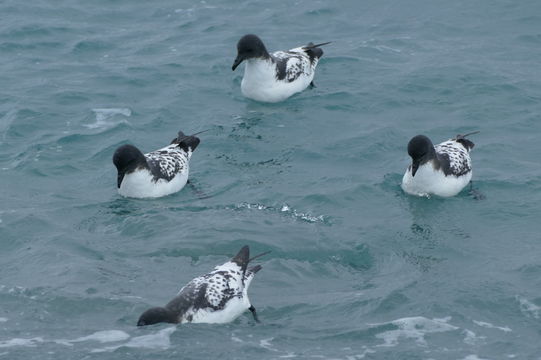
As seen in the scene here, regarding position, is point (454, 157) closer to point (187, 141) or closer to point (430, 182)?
point (430, 182)

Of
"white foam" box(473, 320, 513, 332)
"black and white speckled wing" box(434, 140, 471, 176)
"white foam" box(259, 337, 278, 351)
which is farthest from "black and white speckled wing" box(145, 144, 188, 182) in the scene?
"white foam" box(473, 320, 513, 332)

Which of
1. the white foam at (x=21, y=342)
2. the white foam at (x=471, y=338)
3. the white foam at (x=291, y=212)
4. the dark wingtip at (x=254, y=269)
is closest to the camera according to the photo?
the white foam at (x=21, y=342)

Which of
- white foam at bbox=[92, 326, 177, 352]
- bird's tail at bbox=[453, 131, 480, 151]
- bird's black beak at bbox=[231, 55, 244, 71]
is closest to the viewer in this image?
white foam at bbox=[92, 326, 177, 352]

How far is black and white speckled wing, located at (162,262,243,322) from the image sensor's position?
13.2 metres

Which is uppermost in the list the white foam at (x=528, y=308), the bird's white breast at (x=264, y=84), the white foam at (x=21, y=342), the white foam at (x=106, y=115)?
the bird's white breast at (x=264, y=84)

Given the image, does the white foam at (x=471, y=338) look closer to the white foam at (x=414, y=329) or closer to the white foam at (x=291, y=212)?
the white foam at (x=414, y=329)

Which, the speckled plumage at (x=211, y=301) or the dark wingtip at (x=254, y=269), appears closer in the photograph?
the speckled plumage at (x=211, y=301)

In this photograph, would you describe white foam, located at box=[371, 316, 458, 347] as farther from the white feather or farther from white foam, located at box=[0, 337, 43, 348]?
the white feather

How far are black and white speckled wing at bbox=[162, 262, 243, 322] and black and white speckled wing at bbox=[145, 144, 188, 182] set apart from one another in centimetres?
446

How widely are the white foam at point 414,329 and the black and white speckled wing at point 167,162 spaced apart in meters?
6.54

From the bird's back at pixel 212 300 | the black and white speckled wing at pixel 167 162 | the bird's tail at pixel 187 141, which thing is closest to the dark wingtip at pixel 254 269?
the bird's back at pixel 212 300

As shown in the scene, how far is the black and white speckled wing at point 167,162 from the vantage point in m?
18.3

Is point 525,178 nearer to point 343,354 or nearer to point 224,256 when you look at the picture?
point 224,256

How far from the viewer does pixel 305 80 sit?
2347 cm
